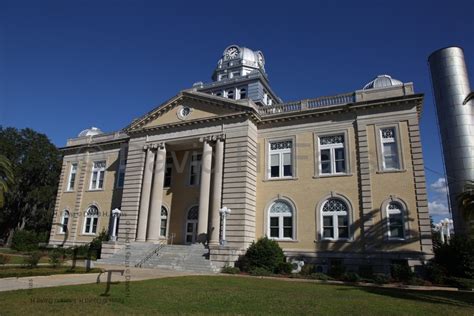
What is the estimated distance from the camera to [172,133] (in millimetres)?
30297

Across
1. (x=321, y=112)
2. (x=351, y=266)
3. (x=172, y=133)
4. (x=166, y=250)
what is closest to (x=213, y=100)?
(x=172, y=133)

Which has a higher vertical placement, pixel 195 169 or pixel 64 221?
pixel 195 169

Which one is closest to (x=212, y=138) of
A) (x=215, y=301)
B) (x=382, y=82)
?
(x=382, y=82)

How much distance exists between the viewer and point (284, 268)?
73.6 ft

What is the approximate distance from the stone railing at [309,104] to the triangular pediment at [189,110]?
215 centimetres

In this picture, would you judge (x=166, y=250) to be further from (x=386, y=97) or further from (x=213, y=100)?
(x=386, y=97)

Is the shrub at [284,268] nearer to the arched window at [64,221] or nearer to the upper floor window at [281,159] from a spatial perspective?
the upper floor window at [281,159]

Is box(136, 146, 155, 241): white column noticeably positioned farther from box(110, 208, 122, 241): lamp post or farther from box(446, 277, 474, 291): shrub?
box(446, 277, 474, 291): shrub

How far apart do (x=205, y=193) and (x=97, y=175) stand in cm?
1630

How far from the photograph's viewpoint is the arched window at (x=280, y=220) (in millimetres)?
25938

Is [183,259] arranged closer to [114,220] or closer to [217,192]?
[217,192]

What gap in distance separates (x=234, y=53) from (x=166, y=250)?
3180 cm

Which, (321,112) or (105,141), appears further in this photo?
(105,141)

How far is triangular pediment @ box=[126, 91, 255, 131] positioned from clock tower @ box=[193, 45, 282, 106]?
13.2 metres
